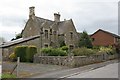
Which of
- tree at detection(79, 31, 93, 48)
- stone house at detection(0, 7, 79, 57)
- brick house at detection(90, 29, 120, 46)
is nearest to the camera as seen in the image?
stone house at detection(0, 7, 79, 57)

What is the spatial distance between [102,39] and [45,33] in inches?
938

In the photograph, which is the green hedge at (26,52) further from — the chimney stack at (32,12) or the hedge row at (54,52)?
the chimney stack at (32,12)

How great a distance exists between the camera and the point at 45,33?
4169 centimetres

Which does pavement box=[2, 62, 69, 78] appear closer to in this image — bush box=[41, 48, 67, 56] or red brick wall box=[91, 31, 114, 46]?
bush box=[41, 48, 67, 56]

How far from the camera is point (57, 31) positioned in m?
44.5

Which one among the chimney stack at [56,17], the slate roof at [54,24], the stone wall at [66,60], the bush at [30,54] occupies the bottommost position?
the stone wall at [66,60]

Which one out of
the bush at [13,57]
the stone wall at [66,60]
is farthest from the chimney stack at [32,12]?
the stone wall at [66,60]

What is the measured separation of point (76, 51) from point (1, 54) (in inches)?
433

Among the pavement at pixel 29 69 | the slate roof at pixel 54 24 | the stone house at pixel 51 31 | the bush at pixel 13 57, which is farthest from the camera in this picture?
the slate roof at pixel 54 24

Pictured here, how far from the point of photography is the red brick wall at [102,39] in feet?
198

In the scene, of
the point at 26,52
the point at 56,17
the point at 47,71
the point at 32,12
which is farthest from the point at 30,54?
the point at 56,17

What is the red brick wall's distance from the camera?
6041cm

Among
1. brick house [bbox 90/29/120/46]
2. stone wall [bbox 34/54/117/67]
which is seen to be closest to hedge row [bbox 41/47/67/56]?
stone wall [bbox 34/54/117/67]

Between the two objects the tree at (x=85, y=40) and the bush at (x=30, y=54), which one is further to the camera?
the tree at (x=85, y=40)
